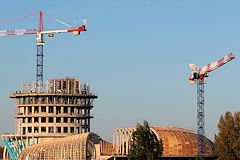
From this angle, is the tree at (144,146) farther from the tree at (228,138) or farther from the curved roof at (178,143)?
the curved roof at (178,143)

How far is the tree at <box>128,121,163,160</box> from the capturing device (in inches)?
4658

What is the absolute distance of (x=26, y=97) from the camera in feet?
650

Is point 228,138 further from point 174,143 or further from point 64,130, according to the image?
point 64,130

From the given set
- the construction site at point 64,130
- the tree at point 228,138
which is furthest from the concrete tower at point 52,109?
the tree at point 228,138

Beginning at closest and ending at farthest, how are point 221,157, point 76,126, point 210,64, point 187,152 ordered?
1. point 221,157
2. point 187,152
3. point 210,64
4. point 76,126

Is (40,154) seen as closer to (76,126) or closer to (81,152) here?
(81,152)

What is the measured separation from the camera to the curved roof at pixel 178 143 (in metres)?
159

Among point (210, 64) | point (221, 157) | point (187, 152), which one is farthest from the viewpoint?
point (210, 64)

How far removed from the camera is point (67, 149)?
15175 cm

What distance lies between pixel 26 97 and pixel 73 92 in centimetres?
1553

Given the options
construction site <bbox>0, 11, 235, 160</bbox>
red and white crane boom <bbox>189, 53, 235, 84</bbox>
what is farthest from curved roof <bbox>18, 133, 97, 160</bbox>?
red and white crane boom <bbox>189, 53, 235, 84</bbox>

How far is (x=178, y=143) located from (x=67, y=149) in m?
29.2

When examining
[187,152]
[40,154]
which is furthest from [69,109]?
[187,152]

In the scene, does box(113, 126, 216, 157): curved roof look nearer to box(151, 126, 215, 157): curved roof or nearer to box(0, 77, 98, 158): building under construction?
box(151, 126, 215, 157): curved roof
